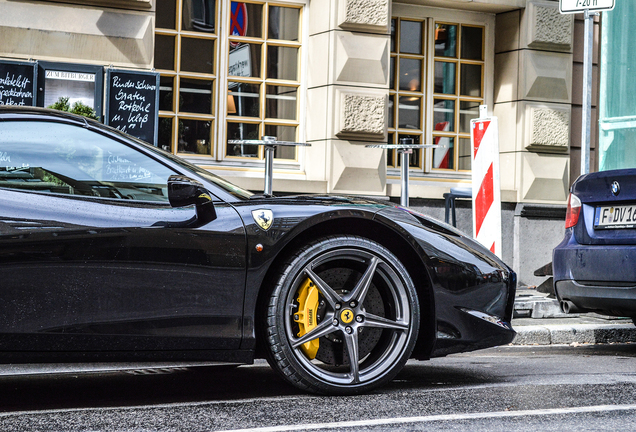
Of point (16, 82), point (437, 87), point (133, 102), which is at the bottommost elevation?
point (133, 102)

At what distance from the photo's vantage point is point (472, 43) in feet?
34.7

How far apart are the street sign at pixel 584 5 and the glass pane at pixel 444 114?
10.8 feet

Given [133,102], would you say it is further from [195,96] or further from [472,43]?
[472,43]

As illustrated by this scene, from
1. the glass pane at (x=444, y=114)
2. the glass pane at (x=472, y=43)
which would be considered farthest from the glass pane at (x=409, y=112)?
the glass pane at (x=472, y=43)

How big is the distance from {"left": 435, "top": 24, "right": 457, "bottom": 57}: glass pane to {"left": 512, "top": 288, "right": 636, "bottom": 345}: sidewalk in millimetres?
4097

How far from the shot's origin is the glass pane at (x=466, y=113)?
10.5 meters

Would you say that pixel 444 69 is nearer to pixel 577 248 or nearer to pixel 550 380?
pixel 577 248

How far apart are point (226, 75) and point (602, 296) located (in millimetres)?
5323

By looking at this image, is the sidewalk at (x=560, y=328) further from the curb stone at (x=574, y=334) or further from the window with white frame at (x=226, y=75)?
the window with white frame at (x=226, y=75)

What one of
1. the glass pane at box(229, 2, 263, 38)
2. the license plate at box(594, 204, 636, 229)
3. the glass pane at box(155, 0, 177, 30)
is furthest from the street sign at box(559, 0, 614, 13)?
the glass pane at box(155, 0, 177, 30)

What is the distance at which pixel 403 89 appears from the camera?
10172 mm

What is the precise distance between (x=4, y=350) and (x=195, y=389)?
1.08m

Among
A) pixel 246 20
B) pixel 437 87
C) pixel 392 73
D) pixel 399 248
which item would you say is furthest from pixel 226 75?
pixel 399 248

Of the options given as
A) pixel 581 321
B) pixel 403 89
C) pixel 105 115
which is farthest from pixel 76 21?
pixel 581 321
